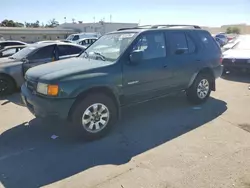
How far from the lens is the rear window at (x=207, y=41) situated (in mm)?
6125

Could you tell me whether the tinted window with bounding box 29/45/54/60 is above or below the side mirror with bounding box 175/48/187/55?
below

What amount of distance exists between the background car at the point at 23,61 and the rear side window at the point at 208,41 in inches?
170

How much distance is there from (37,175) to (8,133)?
1.73 m

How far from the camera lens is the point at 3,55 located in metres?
9.84

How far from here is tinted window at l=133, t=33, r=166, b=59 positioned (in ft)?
16.0

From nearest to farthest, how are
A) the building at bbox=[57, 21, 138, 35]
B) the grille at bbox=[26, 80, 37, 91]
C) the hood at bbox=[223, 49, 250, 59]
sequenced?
1. the grille at bbox=[26, 80, 37, 91]
2. the hood at bbox=[223, 49, 250, 59]
3. the building at bbox=[57, 21, 138, 35]

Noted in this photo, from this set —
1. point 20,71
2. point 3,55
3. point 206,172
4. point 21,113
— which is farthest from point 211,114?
point 3,55

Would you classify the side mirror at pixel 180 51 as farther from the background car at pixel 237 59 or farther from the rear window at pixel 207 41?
the background car at pixel 237 59

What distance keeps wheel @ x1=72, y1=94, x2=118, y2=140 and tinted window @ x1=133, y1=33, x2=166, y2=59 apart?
118cm

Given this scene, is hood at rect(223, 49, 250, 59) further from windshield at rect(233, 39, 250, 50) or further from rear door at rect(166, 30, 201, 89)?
rear door at rect(166, 30, 201, 89)

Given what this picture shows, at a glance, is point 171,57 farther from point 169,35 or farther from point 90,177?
point 90,177

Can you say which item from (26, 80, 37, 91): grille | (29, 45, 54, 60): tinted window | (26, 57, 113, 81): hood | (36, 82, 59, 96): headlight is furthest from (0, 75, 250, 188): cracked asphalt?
(29, 45, 54, 60): tinted window

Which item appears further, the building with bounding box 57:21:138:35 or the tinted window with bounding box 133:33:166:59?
the building with bounding box 57:21:138:35

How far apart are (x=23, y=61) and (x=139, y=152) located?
5239 millimetres
